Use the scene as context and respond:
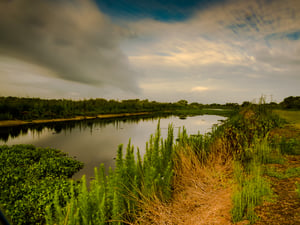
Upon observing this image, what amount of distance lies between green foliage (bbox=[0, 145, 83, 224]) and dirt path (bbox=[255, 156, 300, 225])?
492 centimetres

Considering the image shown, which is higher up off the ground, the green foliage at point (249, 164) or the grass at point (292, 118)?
the grass at point (292, 118)

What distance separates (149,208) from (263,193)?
2472 millimetres

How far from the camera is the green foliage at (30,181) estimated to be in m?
5.98

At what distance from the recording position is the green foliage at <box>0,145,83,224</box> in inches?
235

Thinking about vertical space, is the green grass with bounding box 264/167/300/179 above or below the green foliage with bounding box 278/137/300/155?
below

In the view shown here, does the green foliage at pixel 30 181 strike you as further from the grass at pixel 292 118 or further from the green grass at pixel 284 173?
the grass at pixel 292 118

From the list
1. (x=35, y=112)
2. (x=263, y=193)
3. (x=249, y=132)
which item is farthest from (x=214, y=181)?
(x=35, y=112)

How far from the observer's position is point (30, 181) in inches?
318

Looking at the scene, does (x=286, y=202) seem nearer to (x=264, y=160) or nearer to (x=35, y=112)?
(x=264, y=160)

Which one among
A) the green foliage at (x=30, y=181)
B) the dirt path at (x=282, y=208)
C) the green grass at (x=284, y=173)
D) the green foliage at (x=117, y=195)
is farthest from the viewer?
the green foliage at (x=30, y=181)

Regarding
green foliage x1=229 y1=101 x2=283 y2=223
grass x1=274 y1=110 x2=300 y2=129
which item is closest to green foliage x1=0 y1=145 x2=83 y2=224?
green foliage x1=229 y1=101 x2=283 y2=223

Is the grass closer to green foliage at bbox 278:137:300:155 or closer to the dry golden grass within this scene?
green foliage at bbox 278:137:300:155

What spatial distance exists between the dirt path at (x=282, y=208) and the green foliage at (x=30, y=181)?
16.1ft

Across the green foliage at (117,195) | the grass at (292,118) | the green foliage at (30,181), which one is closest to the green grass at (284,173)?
the green foliage at (117,195)
